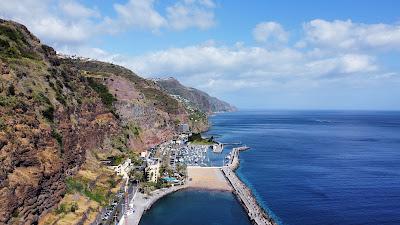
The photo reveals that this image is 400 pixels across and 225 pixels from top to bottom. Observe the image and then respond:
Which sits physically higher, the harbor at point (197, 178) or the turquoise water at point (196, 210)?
the harbor at point (197, 178)

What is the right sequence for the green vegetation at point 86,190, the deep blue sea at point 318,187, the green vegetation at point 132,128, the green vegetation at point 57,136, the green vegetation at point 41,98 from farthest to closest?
the green vegetation at point 132,128 < the deep blue sea at point 318,187 < the green vegetation at point 86,190 < the green vegetation at point 41,98 < the green vegetation at point 57,136

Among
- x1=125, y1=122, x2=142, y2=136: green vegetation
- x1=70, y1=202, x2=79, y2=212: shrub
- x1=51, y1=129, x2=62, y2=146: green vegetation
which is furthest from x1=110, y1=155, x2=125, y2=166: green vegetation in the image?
x1=70, y1=202, x2=79, y2=212: shrub

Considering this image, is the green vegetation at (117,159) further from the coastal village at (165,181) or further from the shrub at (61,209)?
the shrub at (61,209)

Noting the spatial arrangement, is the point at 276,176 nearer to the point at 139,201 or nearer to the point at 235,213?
the point at 235,213

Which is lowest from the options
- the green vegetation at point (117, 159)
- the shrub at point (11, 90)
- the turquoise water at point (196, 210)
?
the turquoise water at point (196, 210)

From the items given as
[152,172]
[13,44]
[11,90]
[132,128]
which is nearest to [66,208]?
[11,90]

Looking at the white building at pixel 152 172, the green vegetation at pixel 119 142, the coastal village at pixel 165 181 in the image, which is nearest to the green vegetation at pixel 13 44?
the coastal village at pixel 165 181

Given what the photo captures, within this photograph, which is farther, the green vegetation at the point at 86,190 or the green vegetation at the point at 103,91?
the green vegetation at the point at 103,91

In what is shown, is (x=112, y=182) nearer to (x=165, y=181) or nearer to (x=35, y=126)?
(x=165, y=181)
